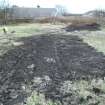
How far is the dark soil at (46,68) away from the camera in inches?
323

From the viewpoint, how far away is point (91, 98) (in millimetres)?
7746

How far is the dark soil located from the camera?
26.9 ft

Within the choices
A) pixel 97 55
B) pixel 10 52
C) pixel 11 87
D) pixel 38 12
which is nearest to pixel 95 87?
pixel 11 87

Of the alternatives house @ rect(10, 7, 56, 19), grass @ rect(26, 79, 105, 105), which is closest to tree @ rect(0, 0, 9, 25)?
house @ rect(10, 7, 56, 19)

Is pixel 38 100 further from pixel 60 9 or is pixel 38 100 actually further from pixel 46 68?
pixel 60 9

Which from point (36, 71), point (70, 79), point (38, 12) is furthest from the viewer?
point (38, 12)

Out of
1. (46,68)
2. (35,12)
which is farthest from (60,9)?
(46,68)

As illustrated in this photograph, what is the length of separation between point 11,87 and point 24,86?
35 cm

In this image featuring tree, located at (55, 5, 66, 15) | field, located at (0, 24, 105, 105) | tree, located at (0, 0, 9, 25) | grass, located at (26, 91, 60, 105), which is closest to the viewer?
grass, located at (26, 91, 60, 105)

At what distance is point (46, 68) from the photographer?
1066 cm

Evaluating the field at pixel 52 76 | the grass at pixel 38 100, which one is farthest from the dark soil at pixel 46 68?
the grass at pixel 38 100

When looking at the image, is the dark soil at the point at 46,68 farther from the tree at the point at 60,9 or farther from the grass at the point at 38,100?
the tree at the point at 60,9

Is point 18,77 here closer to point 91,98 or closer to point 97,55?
point 91,98

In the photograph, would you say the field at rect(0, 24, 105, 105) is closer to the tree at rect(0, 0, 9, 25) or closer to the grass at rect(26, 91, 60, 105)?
the grass at rect(26, 91, 60, 105)
